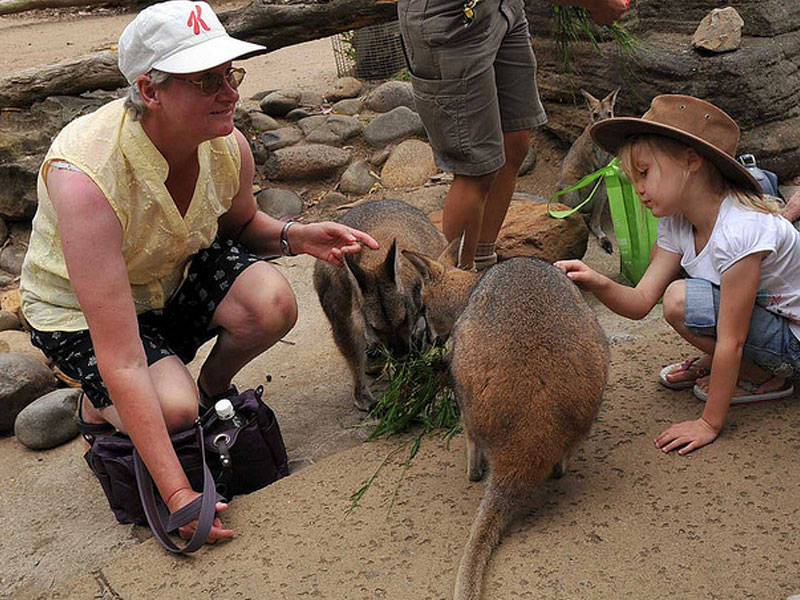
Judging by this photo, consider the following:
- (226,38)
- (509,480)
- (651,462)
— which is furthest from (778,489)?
(226,38)

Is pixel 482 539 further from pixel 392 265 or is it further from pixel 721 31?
pixel 721 31

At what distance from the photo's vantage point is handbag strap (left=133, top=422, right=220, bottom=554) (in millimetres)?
2992

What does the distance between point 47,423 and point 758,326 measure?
3.23 m

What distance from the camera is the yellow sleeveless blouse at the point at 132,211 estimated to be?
312 centimetres

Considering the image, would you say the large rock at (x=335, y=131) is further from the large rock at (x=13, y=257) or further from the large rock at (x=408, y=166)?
the large rock at (x=13, y=257)

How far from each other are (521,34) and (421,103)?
650mm

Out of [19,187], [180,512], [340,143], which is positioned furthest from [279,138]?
[180,512]

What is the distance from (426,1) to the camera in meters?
4.10

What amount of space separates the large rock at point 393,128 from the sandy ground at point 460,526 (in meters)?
4.57

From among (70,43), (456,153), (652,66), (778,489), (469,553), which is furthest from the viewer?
(70,43)

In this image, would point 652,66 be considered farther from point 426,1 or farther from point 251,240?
point 251,240

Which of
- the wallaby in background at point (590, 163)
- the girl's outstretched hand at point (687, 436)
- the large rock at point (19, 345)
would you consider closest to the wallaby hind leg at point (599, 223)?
the wallaby in background at point (590, 163)

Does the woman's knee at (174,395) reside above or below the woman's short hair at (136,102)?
below

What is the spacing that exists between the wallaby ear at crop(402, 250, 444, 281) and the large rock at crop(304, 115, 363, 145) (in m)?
4.63
